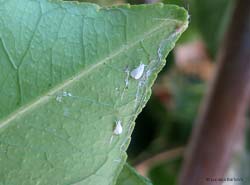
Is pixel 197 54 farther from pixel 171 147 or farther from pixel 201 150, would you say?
pixel 201 150

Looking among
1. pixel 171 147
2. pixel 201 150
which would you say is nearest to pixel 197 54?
pixel 171 147

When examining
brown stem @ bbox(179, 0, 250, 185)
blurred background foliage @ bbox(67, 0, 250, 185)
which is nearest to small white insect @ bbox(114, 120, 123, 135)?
brown stem @ bbox(179, 0, 250, 185)

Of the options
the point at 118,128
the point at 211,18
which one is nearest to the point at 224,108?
the point at 211,18

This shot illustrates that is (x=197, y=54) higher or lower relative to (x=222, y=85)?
lower

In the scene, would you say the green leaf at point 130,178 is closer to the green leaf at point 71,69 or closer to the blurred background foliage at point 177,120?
the green leaf at point 71,69

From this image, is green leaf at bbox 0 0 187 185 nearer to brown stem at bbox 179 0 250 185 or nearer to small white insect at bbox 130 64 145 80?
small white insect at bbox 130 64 145 80

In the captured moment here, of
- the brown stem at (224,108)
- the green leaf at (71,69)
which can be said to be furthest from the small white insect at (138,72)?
the brown stem at (224,108)

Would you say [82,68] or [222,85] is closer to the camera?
[82,68]
